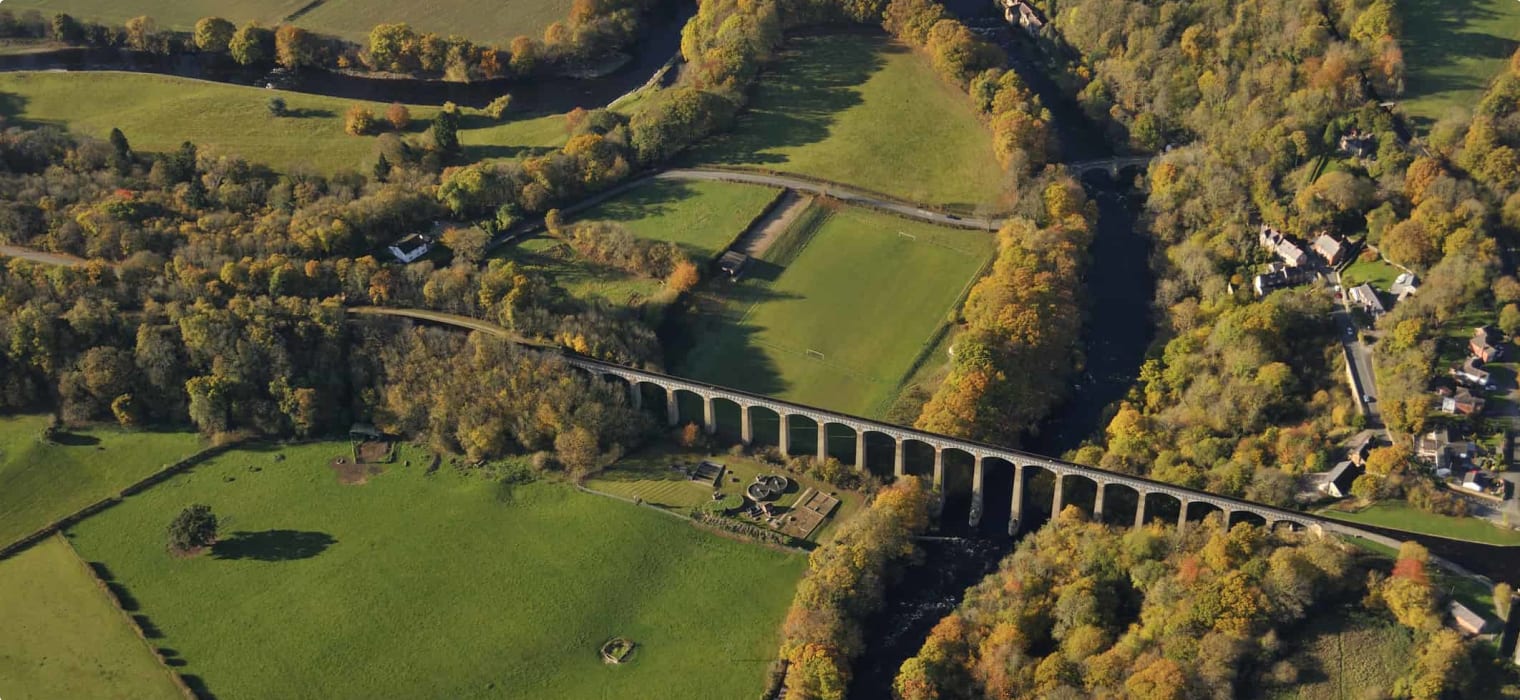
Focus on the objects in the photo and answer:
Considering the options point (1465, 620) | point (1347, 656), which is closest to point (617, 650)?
point (1347, 656)

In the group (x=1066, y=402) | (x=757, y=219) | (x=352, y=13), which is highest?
(x=352, y=13)

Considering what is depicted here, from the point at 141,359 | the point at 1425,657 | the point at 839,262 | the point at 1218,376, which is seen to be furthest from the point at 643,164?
the point at 1425,657

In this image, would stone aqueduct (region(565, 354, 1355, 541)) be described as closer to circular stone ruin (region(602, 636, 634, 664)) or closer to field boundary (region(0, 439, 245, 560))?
circular stone ruin (region(602, 636, 634, 664))

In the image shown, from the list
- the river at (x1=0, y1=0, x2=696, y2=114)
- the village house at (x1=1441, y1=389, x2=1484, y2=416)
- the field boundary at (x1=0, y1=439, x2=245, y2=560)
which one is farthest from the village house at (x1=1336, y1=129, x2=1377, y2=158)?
the field boundary at (x1=0, y1=439, x2=245, y2=560)

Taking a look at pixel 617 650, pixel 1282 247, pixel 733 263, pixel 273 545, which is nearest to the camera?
pixel 617 650

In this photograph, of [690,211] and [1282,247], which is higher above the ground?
[690,211]

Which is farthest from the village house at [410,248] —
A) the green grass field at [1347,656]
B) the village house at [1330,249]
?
the village house at [1330,249]

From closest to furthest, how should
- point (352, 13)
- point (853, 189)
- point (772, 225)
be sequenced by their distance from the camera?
point (772, 225)
point (853, 189)
point (352, 13)

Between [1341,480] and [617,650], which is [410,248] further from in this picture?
[1341,480]
